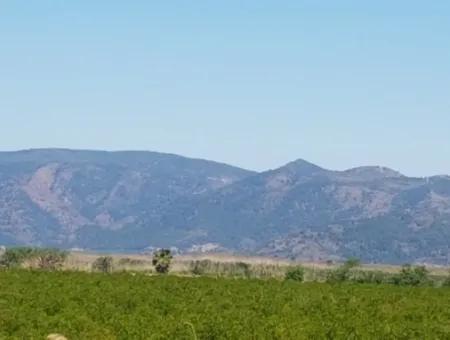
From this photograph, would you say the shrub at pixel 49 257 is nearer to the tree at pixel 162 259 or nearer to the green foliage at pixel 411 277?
the tree at pixel 162 259

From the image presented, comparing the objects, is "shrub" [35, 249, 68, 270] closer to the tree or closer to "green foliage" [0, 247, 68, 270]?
"green foliage" [0, 247, 68, 270]

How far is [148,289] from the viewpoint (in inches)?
2906

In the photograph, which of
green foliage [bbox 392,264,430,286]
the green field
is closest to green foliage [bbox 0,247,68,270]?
green foliage [bbox 392,264,430,286]

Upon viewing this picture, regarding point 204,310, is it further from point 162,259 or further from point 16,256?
point 16,256

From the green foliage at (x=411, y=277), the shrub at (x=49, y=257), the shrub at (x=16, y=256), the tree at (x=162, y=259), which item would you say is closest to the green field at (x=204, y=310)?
the green foliage at (x=411, y=277)

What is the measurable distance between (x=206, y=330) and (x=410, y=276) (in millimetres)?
105812

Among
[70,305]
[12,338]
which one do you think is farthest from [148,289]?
[12,338]

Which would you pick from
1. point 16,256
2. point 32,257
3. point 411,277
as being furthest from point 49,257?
point 411,277

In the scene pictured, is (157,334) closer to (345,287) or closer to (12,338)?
(12,338)

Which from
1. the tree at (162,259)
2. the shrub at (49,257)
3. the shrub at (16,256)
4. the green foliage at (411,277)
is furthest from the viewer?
the shrub at (49,257)

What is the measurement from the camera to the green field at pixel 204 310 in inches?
1638

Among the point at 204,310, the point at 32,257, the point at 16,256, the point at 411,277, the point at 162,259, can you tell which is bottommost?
the point at 411,277

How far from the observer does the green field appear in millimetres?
41594

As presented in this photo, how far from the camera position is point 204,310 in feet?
179
